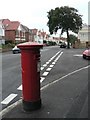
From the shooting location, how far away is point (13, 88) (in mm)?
10234

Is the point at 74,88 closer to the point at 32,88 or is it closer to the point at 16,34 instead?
the point at 32,88

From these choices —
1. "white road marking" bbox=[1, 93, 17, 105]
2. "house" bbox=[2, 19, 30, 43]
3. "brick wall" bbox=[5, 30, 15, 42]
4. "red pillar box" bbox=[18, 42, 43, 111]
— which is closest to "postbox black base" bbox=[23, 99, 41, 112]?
"red pillar box" bbox=[18, 42, 43, 111]

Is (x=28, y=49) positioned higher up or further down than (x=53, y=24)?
further down

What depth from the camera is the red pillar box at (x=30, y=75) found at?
7.21 meters

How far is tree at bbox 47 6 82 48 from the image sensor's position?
85562mm

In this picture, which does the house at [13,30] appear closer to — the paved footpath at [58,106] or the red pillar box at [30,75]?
the paved footpath at [58,106]

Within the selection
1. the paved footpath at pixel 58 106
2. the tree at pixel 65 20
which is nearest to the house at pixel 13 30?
the tree at pixel 65 20

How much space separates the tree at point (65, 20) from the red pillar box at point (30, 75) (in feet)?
258

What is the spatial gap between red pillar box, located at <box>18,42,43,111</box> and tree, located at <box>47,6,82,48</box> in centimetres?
7877

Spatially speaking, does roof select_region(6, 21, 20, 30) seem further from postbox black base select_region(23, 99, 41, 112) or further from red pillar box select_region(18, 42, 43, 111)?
postbox black base select_region(23, 99, 41, 112)

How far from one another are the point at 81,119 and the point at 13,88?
432cm

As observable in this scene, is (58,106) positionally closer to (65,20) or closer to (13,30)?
(65,20)

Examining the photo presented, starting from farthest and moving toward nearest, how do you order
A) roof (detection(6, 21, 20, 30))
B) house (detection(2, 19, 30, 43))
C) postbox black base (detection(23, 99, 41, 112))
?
roof (detection(6, 21, 20, 30)) → house (detection(2, 19, 30, 43)) → postbox black base (detection(23, 99, 41, 112))

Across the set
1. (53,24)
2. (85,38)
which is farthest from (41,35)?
(53,24)
